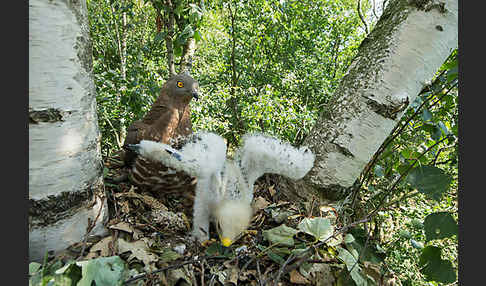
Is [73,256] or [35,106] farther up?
[35,106]

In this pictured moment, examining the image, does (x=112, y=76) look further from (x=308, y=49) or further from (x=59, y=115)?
(x=308, y=49)

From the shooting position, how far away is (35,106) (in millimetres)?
683

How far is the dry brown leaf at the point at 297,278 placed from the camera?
772mm

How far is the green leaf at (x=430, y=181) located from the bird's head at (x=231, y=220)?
62 cm

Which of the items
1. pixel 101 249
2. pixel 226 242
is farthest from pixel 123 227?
pixel 226 242

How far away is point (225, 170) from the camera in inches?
39.9

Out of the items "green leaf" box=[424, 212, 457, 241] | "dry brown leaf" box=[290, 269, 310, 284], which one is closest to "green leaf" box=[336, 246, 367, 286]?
"dry brown leaf" box=[290, 269, 310, 284]

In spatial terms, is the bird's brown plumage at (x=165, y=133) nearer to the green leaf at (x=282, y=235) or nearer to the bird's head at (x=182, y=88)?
the bird's head at (x=182, y=88)

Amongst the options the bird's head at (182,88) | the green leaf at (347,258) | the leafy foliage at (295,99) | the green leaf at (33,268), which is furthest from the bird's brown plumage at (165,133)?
the green leaf at (347,258)

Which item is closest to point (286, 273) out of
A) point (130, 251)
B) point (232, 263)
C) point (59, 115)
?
point (232, 263)

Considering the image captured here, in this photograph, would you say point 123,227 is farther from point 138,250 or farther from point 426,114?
point 426,114

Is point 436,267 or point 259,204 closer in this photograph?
point 436,267

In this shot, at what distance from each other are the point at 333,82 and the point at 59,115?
15.6 feet

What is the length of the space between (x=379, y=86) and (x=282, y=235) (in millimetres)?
666
